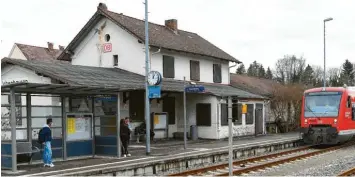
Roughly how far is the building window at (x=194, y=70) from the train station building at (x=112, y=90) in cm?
6

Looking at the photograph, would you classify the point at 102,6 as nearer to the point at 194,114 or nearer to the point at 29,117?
the point at 194,114

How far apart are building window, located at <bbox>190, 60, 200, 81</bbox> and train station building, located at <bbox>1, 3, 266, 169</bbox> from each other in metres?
0.06

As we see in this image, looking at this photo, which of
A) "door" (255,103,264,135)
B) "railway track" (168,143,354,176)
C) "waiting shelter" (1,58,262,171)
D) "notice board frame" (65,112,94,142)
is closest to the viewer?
"waiting shelter" (1,58,262,171)

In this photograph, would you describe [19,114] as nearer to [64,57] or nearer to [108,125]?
[108,125]

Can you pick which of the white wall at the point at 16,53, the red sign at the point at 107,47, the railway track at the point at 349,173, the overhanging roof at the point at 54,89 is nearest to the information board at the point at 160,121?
the red sign at the point at 107,47

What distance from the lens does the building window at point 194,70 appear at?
29317 mm

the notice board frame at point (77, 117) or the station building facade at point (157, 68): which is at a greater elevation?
the station building facade at point (157, 68)

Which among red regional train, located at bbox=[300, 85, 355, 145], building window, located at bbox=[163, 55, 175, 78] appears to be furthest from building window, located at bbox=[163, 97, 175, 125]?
red regional train, located at bbox=[300, 85, 355, 145]

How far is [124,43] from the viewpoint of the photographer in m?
27.1

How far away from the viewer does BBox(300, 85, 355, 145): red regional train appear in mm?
22016

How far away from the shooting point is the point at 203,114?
2738cm

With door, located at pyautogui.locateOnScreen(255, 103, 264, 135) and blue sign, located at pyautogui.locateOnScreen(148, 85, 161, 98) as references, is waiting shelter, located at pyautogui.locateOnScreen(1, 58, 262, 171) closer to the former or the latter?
blue sign, located at pyautogui.locateOnScreen(148, 85, 161, 98)

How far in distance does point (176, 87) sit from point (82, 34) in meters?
7.61

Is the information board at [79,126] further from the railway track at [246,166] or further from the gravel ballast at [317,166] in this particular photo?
the gravel ballast at [317,166]
